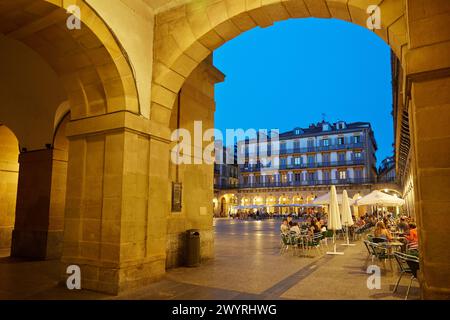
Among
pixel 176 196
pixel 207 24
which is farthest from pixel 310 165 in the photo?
pixel 207 24

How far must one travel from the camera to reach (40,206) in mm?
10117

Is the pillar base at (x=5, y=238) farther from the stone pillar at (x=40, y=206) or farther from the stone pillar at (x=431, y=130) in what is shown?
the stone pillar at (x=431, y=130)

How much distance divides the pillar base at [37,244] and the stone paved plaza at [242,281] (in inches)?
20.6

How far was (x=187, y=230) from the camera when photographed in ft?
29.2

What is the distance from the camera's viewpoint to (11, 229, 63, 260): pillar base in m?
9.77

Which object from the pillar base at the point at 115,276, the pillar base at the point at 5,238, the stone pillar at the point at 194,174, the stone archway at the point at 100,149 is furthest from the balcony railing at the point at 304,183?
the stone archway at the point at 100,149

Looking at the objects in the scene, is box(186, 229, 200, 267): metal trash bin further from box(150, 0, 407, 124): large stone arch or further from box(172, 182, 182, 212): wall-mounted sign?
box(150, 0, 407, 124): large stone arch

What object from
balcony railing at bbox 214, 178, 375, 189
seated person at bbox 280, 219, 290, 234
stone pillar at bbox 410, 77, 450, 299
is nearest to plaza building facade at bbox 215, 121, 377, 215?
balcony railing at bbox 214, 178, 375, 189

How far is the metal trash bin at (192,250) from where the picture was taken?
848 centimetres

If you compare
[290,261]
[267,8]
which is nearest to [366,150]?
[290,261]

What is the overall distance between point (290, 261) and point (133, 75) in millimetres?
6549

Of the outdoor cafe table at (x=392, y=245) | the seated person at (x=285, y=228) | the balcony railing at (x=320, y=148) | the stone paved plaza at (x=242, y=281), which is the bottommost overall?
the stone paved plaza at (x=242, y=281)

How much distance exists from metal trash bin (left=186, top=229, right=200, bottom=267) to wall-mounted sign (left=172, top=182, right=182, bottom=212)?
79 centimetres
